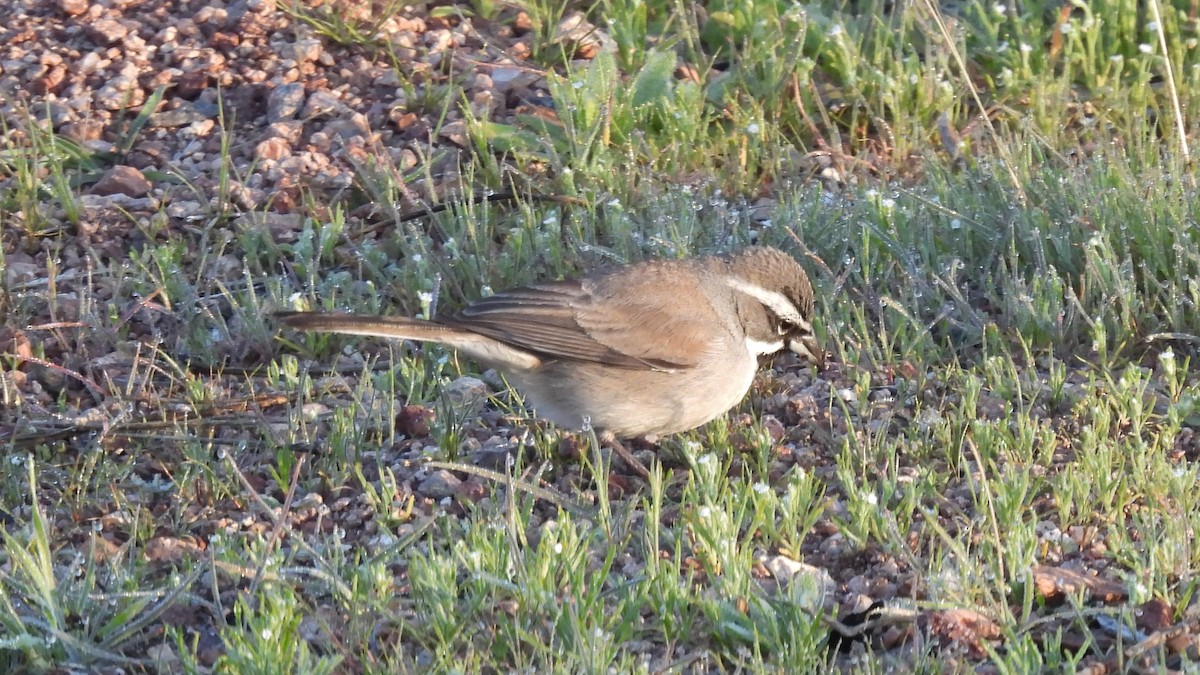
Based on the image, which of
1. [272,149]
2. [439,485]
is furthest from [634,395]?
[272,149]

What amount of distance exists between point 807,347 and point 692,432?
1.86ft

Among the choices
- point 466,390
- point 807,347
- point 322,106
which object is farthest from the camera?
point 322,106

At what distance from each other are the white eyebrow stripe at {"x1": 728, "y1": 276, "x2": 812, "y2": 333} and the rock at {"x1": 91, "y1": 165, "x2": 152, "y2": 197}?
3.28 metres

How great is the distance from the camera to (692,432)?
19.6 feet

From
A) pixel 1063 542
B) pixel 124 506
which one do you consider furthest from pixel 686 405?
pixel 124 506

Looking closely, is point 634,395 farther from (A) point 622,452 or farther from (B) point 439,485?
(B) point 439,485

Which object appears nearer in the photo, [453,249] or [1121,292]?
[1121,292]

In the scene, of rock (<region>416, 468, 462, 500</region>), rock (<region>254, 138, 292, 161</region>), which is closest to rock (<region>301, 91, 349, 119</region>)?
rock (<region>254, 138, 292, 161</region>)

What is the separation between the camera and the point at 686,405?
18.6ft

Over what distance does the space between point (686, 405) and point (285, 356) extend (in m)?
1.80

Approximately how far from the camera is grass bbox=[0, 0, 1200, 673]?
438 cm

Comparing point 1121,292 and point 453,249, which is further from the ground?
point 1121,292

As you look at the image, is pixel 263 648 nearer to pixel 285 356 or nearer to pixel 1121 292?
pixel 285 356

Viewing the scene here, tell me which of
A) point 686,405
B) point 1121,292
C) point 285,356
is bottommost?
point 285,356
